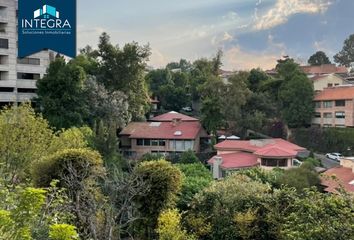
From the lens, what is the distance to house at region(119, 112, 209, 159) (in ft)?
112

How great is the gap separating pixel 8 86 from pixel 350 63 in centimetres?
4952

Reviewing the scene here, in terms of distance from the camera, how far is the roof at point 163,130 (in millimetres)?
34094

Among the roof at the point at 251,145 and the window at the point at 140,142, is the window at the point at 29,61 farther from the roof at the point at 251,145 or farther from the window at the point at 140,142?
the roof at the point at 251,145

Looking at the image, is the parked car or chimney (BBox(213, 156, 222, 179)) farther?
the parked car

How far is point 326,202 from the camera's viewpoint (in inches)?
420

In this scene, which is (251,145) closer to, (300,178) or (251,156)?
(251,156)

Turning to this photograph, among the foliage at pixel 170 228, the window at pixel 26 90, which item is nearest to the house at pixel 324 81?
the window at pixel 26 90

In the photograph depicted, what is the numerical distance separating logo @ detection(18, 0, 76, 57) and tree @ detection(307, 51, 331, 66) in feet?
146

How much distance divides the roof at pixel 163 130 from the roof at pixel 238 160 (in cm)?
504

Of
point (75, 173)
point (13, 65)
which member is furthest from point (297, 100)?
point (75, 173)

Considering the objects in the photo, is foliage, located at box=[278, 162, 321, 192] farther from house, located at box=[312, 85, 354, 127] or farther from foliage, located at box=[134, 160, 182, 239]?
house, located at box=[312, 85, 354, 127]

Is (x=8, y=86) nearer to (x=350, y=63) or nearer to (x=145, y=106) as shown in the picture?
(x=145, y=106)

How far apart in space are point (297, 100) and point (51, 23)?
20.6 metres

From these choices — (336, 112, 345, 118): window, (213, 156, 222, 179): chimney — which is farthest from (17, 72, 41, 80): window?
(336, 112, 345, 118): window
